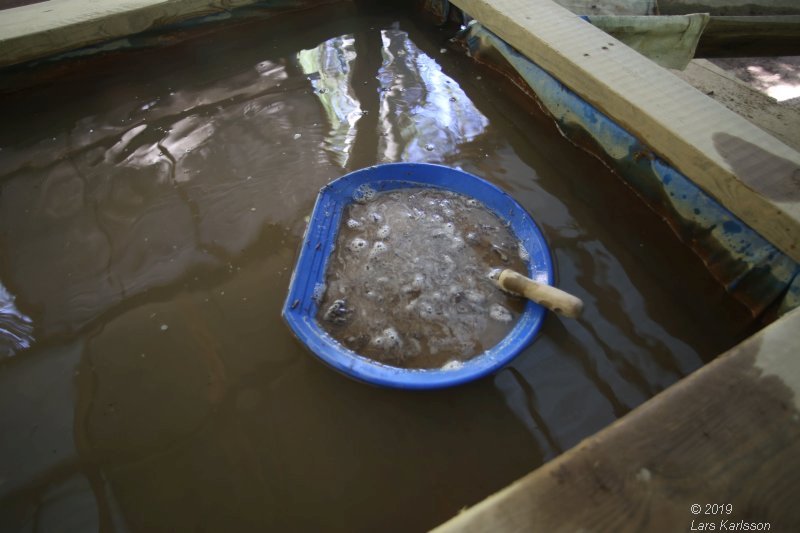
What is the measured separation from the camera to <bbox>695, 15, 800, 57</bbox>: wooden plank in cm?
285

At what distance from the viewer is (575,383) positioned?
4.89 feet

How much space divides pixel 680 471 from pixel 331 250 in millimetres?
1327

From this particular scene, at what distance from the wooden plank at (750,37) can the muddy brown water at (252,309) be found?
1.51 m

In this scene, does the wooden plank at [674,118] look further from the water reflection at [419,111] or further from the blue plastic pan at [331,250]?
the blue plastic pan at [331,250]

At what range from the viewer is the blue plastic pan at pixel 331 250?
137 centimetres

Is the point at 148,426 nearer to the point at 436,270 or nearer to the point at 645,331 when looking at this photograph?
the point at 436,270

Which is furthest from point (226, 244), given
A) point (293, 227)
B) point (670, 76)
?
point (670, 76)

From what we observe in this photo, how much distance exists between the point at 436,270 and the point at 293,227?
67 centimetres

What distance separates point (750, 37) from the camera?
294 cm

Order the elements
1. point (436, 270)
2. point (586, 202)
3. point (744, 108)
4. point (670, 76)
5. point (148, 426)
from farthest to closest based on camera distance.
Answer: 1. point (744, 108)
2. point (586, 202)
3. point (670, 76)
4. point (436, 270)
5. point (148, 426)

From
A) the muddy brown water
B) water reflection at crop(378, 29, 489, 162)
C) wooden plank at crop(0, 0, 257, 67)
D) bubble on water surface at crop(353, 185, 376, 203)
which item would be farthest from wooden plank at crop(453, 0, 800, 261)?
wooden plank at crop(0, 0, 257, 67)

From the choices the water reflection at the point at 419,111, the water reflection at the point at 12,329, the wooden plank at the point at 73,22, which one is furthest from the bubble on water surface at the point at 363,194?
the wooden plank at the point at 73,22

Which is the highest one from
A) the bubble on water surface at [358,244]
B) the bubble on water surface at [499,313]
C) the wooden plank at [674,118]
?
the wooden plank at [674,118]

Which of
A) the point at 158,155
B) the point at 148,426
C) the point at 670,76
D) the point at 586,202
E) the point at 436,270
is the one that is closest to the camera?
the point at 148,426
